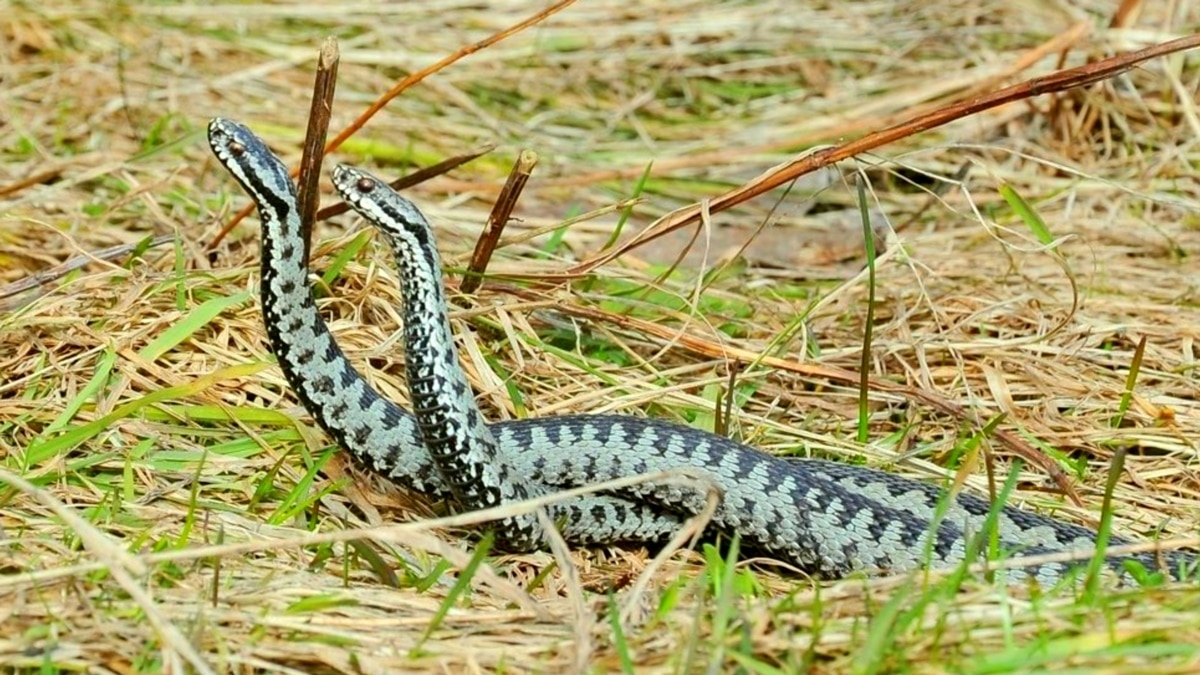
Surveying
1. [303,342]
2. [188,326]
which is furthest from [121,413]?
[303,342]

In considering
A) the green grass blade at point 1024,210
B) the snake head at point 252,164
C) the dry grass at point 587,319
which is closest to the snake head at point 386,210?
the snake head at point 252,164

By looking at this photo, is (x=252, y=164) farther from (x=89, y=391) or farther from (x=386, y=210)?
(x=89, y=391)

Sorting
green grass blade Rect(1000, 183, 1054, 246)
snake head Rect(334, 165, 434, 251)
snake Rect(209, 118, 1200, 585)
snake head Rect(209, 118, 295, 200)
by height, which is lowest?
snake Rect(209, 118, 1200, 585)

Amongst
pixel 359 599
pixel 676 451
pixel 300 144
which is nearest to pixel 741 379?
pixel 676 451

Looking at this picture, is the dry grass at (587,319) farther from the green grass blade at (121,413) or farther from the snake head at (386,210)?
the snake head at (386,210)

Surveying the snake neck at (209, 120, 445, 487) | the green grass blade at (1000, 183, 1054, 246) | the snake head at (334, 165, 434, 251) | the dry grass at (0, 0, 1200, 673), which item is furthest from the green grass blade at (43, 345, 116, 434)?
the green grass blade at (1000, 183, 1054, 246)

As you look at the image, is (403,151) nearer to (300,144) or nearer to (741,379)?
(300,144)

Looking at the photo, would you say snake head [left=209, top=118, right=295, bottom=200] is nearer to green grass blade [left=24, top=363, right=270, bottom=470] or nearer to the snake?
the snake
